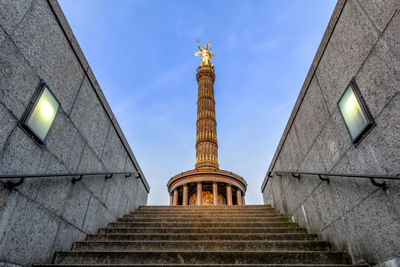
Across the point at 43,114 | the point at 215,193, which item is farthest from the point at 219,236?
the point at 215,193

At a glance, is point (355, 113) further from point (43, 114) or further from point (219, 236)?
point (43, 114)

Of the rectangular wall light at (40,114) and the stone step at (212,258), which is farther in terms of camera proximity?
the stone step at (212,258)

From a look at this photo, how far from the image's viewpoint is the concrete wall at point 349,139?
253cm

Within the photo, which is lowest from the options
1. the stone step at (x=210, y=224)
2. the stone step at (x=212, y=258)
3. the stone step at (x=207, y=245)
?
the stone step at (x=212, y=258)

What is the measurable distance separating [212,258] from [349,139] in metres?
2.49

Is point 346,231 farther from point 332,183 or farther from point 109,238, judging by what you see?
point 109,238

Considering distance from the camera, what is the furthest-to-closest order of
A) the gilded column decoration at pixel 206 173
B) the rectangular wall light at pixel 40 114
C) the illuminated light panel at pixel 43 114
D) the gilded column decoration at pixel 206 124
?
the gilded column decoration at pixel 206 124
the gilded column decoration at pixel 206 173
the illuminated light panel at pixel 43 114
the rectangular wall light at pixel 40 114

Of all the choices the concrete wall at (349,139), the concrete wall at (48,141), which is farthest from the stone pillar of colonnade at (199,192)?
the concrete wall at (349,139)

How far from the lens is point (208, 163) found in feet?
66.5

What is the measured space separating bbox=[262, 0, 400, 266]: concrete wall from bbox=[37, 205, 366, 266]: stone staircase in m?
0.49

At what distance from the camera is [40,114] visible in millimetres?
3230

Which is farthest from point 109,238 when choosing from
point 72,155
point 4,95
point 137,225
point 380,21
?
point 380,21

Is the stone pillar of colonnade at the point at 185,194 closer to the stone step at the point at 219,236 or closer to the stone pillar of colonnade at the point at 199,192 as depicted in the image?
the stone pillar of colonnade at the point at 199,192

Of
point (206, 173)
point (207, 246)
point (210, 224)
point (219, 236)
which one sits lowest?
point (207, 246)
